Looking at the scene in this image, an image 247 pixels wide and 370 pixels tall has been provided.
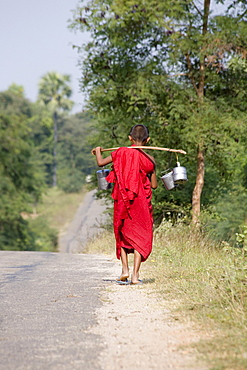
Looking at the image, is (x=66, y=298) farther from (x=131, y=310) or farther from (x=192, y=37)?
(x=192, y=37)

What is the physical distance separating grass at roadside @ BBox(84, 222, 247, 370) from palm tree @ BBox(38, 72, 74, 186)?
84353 millimetres

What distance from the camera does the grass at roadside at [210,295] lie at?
395 cm

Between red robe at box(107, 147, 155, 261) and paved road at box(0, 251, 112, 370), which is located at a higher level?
red robe at box(107, 147, 155, 261)

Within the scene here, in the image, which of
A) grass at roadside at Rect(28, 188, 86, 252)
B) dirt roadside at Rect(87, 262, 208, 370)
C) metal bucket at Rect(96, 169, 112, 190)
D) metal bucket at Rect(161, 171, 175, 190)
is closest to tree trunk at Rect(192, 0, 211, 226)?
metal bucket at Rect(161, 171, 175, 190)

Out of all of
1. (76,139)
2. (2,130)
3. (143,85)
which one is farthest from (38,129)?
(143,85)

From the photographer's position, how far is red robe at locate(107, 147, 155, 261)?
7.61 metres

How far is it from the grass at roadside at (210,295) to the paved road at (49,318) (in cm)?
76

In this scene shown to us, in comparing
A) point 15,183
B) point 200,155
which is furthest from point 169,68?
point 15,183

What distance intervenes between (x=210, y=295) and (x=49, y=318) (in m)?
1.52

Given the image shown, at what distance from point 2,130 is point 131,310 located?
125ft

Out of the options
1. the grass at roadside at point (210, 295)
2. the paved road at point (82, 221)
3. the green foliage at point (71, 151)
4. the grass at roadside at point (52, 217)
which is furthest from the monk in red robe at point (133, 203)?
the green foliage at point (71, 151)

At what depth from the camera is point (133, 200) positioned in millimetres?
7672

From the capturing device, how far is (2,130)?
4256 centimetres

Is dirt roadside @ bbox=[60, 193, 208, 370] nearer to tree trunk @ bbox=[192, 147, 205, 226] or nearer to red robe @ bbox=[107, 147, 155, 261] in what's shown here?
red robe @ bbox=[107, 147, 155, 261]
